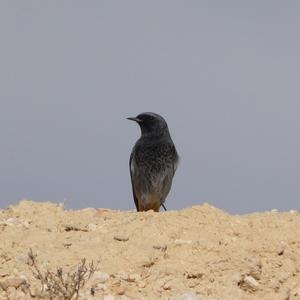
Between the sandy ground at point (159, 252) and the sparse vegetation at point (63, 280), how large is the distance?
0.07 m

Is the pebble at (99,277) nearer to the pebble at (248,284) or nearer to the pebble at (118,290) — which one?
the pebble at (118,290)

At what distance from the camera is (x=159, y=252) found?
8453 millimetres

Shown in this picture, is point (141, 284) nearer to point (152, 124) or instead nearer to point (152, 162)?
point (152, 162)

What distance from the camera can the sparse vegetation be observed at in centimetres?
736

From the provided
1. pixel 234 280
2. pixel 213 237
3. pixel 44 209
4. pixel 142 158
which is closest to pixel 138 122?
pixel 142 158

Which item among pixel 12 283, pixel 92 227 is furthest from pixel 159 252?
pixel 12 283

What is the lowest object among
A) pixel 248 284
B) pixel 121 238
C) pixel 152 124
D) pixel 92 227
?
pixel 248 284

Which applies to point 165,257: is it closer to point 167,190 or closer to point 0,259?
point 0,259

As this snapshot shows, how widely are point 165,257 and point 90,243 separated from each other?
29.1 inches

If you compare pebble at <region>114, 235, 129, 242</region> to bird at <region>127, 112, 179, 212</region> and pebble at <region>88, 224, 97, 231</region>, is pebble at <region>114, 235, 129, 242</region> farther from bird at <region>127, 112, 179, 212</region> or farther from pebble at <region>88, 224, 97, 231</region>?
bird at <region>127, 112, 179, 212</region>

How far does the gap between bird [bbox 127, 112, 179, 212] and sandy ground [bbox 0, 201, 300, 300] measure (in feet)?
13.0

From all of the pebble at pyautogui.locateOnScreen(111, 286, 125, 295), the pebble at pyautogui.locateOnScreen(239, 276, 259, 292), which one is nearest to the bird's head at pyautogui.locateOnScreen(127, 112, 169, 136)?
the pebble at pyautogui.locateOnScreen(239, 276, 259, 292)

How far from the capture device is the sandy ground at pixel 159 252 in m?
7.81

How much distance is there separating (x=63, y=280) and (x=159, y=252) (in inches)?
46.0
